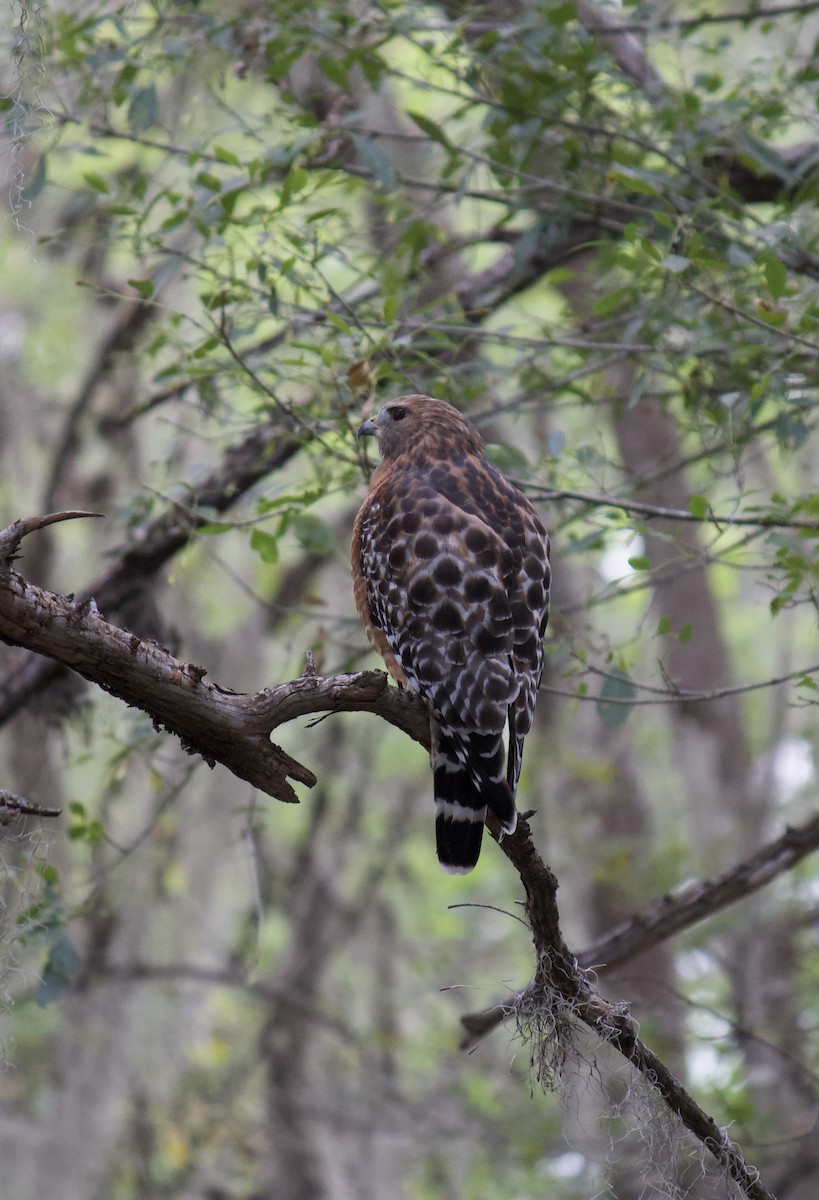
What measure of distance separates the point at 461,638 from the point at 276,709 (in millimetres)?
861

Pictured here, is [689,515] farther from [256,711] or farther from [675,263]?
[256,711]

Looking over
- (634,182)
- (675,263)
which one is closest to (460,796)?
(675,263)

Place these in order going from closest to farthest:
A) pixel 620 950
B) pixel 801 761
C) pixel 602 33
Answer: pixel 620 950 → pixel 602 33 → pixel 801 761

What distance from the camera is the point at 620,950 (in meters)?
3.77

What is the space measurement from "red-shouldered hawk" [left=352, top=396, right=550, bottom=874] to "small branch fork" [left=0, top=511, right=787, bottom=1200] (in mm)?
112

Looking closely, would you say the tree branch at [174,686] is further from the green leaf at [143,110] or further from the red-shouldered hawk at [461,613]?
the green leaf at [143,110]

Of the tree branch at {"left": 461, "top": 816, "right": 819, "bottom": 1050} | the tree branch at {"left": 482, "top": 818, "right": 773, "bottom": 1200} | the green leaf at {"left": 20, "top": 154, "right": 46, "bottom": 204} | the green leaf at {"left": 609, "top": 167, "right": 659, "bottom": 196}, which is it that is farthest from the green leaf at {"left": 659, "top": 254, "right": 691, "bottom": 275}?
the green leaf at {"left": 20, "top": 154, "right": 46, "bottom": 204}

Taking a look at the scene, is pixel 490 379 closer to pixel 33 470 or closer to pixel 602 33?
pixel 602 33

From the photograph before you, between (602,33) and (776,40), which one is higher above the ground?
(776,40)

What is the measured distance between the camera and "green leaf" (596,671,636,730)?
3418 millimetres

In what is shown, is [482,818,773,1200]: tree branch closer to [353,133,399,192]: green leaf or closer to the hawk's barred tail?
the hawk's barred tail

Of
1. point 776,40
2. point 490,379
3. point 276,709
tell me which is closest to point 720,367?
point 490,379

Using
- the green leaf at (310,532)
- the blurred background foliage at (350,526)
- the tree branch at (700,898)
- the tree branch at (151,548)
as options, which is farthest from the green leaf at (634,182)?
the tree branch at (700,898)

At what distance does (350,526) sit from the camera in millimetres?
7793
